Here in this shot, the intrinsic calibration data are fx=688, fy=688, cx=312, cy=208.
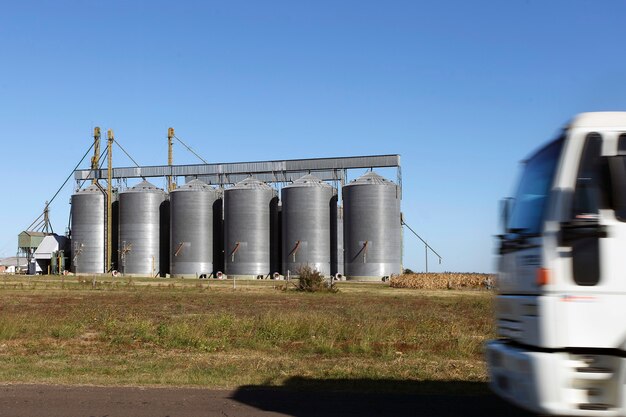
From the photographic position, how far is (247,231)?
8225 cm

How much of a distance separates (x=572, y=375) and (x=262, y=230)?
250ft

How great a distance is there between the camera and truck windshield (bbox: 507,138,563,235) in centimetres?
764

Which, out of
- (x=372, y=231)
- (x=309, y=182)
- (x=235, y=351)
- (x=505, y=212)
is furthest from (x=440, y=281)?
(x=505, y=212)

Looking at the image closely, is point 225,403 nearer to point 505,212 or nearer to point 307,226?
point 505,212

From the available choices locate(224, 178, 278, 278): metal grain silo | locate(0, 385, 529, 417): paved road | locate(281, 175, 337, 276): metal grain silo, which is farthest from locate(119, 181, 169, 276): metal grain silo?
locate(0, 385, 529, 417): paved road

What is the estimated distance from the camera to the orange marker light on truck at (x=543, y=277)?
23.5ft

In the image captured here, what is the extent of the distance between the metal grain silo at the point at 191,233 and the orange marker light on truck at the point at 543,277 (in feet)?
259

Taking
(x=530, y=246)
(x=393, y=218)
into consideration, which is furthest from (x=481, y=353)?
(x=393, y=218)

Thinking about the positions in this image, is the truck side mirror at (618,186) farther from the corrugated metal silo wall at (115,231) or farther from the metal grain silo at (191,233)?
the corrugated metal silo wall at (115,231)

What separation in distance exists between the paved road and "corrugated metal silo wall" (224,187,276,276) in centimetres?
7034

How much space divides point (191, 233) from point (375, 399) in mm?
75752

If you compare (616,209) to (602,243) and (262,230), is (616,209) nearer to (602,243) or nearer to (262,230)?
(602,243)

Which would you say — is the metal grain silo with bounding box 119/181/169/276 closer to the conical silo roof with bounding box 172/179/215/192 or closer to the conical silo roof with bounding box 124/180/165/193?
the conical silo roof with bounding box 124/180/165/193

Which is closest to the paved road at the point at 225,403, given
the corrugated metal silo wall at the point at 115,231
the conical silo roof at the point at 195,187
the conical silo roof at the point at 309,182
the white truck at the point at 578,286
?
the white truck at the point at 578,286
